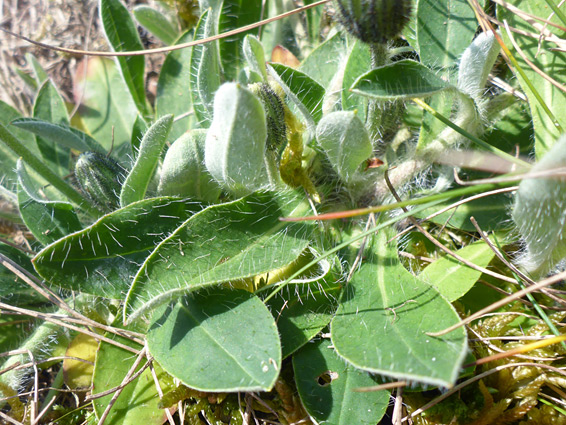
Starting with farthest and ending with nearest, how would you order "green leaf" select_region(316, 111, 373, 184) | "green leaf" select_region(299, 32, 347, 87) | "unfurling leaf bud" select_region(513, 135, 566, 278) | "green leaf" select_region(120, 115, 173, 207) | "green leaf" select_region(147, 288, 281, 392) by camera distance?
"green leaf" select_region(299, 32, 347, 87)
"green leaf" select_region(120, 115, 173, 207)
"green leaf" select_region(316, 111, 373, 184)
"green leaf" select_region(147, 288, 281, 392)
"unfurling leaf bud" select_region(513, 135, 566, 278)

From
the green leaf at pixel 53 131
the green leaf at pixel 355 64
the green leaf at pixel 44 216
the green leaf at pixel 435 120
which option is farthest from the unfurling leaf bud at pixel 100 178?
the green leaf at pixel 435 120

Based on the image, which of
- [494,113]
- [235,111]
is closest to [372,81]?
[235,111]

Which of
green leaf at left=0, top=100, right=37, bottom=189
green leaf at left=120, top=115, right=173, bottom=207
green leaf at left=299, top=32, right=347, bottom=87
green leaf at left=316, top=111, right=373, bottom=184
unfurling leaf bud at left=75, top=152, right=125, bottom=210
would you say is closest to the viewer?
green leaf at left=316, top=111, right=373, bottom=184

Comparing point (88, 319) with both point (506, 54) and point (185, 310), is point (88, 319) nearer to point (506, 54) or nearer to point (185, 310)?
point (185, 310)

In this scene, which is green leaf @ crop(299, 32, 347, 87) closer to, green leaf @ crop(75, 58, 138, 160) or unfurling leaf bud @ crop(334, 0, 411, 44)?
unfurling leaf bud @ crop(334, 0, 411, 44)

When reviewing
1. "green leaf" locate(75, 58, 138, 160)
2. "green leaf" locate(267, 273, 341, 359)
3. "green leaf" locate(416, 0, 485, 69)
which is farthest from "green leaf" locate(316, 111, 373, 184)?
"green leaf" locate(75, 58, 138, 160)

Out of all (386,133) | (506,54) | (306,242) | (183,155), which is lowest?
(306,242)
